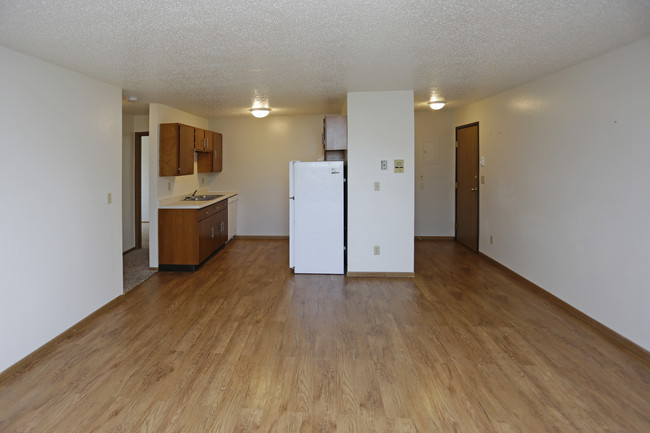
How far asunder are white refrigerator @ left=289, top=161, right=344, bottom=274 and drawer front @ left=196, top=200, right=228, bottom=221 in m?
1.26

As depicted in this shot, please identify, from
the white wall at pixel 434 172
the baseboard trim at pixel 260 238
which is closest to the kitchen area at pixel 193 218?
the baseboard trim at pixel 260 238

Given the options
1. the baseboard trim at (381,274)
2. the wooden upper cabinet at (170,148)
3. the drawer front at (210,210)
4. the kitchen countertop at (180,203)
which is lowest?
the baseboard trim at (381,274)

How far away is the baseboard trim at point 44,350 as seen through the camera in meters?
2.63

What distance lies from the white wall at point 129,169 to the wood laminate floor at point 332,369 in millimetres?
2531

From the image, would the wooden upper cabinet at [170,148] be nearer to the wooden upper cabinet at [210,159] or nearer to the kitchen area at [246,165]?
the kitchen area at [246,165]

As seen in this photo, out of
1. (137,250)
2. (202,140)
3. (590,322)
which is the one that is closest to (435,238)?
(590,322)

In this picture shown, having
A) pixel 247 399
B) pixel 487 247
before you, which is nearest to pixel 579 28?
pixel 247 399

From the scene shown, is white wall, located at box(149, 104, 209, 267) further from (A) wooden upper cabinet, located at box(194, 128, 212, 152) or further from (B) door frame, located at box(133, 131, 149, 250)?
(B) door frame, located at box(133, 131, 149, 250)

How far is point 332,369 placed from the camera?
2680 mm

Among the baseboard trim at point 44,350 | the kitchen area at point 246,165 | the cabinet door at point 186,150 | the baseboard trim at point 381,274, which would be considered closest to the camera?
the baseboard trim at point 44,350

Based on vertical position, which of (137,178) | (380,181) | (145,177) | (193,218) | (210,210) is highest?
(145,177)

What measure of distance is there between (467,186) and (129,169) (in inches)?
219

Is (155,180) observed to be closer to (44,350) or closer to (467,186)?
(44,350)

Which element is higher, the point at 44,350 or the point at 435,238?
the point at 435,238
